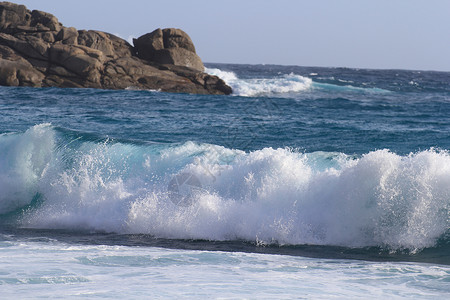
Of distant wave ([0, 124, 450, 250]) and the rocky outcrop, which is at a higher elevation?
the rocky outcrop

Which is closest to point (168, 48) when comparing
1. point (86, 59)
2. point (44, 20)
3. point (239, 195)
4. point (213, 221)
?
point (86, 59)

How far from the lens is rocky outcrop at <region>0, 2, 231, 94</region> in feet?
104

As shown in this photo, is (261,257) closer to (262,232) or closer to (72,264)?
(262,232)

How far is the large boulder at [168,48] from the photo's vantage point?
3712cm

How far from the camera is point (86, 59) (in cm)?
3195

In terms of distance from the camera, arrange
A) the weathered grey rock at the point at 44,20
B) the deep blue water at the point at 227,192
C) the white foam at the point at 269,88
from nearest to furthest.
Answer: the deep blue water at the point at 227,192 → the weathered grey rock at the point at 44,20 → the white foam at the point at 269,88

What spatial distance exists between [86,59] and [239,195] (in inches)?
996

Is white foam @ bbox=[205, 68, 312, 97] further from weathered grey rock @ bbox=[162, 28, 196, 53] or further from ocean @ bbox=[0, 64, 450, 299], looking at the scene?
ocean @ bbox=[0, 64, 450, 299]

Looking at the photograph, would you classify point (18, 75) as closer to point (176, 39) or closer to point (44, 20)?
point (44, 20)

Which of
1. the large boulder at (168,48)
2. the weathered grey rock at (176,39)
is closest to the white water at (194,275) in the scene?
the large boulder at (168,48)

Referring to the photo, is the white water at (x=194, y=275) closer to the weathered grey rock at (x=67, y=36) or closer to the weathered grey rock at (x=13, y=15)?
the weathered grey rock at (x=67, y=36)

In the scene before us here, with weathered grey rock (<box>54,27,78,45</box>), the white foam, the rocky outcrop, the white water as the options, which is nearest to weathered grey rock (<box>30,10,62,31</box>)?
the rocky outcrop

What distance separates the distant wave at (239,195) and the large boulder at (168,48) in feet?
89.1

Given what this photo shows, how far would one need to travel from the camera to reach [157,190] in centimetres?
913
